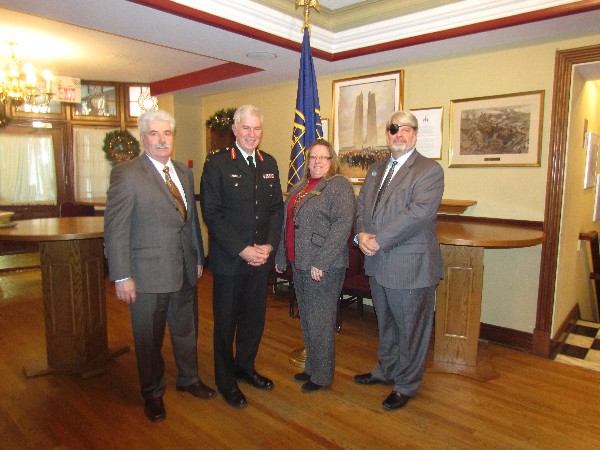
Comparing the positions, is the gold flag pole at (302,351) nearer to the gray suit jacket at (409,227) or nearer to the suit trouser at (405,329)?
the suit trouser at (405,329)

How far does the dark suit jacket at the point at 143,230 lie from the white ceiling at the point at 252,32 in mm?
1230

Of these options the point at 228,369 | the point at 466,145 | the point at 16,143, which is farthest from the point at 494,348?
the point at 16,143

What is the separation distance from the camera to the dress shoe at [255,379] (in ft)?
8.36

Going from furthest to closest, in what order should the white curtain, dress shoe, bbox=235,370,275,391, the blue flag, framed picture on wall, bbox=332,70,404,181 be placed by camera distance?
the white curtain
framed picture on wall, bbox=332,70,404,181
the blue flag
dress shoe, bbox=235,370,275,391

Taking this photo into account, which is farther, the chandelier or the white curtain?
the white curtain

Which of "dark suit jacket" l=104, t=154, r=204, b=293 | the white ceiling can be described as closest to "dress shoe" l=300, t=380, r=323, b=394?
"dark suit jacket" l=104, t=154, r=204, b=293

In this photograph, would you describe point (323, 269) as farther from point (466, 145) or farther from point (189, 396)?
point (466, 145)

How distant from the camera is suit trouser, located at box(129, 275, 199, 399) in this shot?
86.2 inches

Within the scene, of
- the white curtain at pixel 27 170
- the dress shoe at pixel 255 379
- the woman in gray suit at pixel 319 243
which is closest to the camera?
the woman in gray suit at pixel 319 243

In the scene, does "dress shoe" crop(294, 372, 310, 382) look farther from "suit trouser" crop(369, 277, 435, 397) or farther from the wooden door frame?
the wooden door frame

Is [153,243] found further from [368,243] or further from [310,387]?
[310,387]

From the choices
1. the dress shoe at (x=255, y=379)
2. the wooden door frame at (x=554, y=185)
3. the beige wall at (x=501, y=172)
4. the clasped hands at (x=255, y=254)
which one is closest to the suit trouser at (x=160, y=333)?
the dress shoe at (x=255, y=379)

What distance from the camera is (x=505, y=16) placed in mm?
2814

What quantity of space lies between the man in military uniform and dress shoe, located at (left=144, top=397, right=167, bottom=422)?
0.32 m
